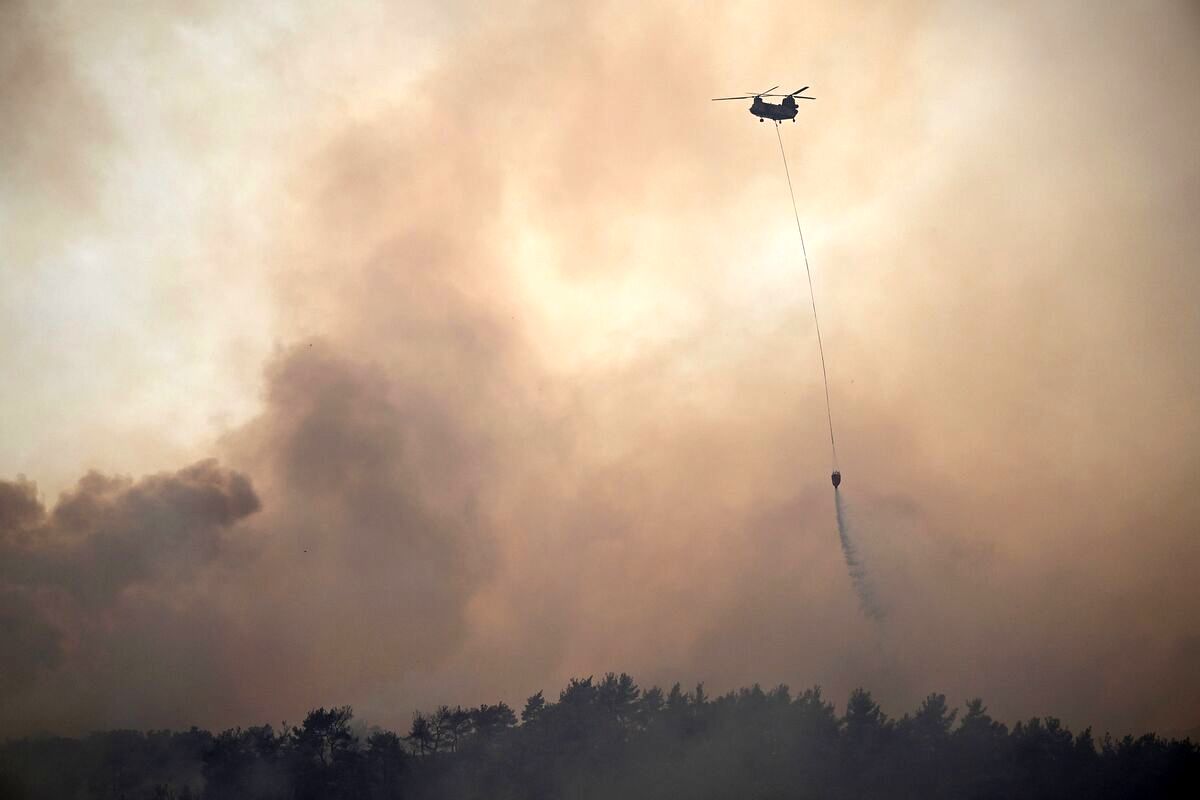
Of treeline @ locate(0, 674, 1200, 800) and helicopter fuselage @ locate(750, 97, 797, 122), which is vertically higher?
helicopter fuselage @ locate(750, 97, 797, 122)

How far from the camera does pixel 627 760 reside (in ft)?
483

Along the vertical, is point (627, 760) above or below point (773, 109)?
below

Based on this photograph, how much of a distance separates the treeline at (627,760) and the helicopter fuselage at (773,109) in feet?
236

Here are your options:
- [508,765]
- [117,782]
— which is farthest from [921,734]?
[117,782]

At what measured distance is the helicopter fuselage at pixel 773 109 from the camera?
124812mm

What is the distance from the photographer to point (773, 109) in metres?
126

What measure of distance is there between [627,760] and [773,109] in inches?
3197

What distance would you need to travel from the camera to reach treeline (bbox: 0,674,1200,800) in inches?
5423

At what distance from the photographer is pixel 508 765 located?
146 metres

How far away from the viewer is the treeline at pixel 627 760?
138 meters

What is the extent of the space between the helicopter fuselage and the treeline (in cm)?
7182

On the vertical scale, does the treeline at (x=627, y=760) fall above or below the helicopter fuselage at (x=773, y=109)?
below

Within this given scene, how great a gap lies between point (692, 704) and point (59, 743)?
80.7 meters

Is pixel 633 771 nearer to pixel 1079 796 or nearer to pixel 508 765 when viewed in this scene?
pixel 508 765
